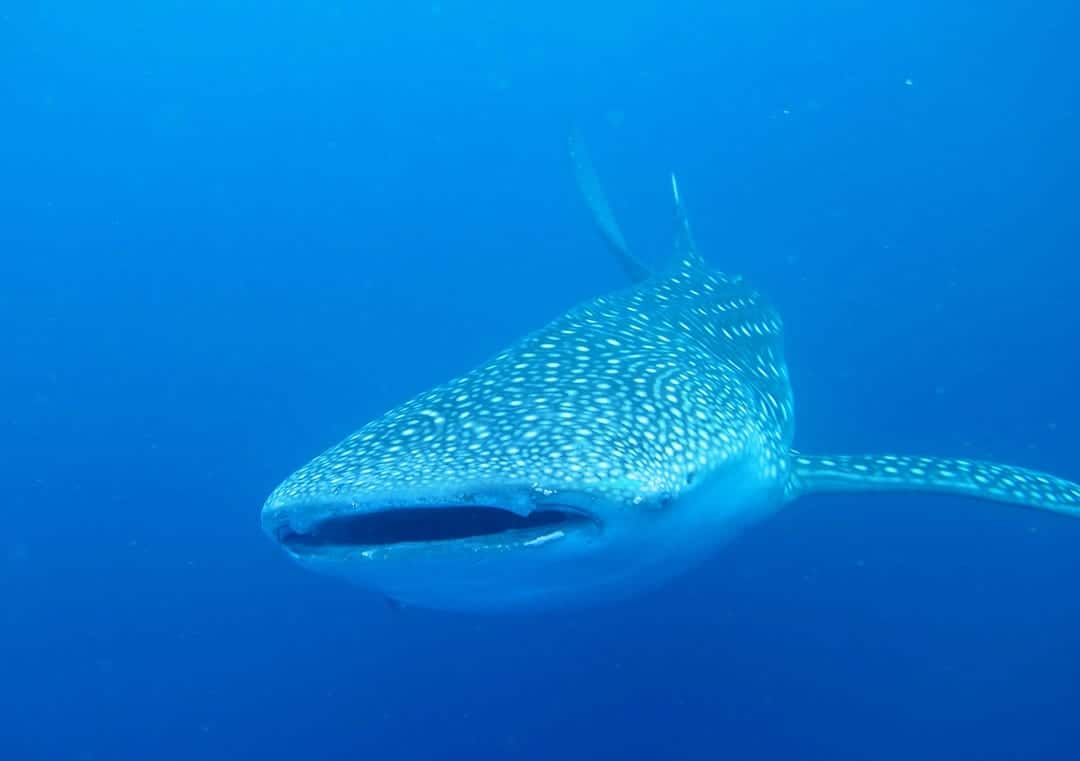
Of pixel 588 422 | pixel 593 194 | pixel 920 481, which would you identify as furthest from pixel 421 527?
pixel 593 194

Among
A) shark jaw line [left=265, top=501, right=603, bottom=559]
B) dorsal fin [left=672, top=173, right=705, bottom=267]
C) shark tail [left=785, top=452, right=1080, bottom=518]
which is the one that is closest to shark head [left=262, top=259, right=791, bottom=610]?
shark jaw line [left=265, top=501, right=603, bottom=559]

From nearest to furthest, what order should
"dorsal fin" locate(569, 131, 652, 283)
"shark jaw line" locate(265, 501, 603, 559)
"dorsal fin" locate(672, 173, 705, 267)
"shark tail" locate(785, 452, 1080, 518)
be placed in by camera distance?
"shark jaw line" locate(265, 501, 603, 559) < "shark tail" locate(785, 452, 1080, 518) < "dorsal fin" locate(672, 173, 705, 267) < "dorsal fin" locate(569, 131, 652, 283)

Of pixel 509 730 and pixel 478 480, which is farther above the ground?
pixel 478 480

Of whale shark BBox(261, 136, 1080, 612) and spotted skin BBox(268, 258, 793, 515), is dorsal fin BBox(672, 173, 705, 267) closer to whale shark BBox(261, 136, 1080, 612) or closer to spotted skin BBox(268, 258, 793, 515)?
spotted skin BBox(268, 258, 793, 515)

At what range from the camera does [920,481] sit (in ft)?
17.0

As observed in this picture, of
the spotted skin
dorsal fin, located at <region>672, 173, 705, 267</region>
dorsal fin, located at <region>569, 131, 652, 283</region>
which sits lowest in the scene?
the spotted skin

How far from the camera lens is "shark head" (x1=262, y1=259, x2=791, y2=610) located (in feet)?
9.02

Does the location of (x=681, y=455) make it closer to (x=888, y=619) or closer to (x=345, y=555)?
(x=345, y=555)

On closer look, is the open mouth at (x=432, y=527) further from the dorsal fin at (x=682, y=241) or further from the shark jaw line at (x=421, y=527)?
the dorsal fin at (x=682, y=241)

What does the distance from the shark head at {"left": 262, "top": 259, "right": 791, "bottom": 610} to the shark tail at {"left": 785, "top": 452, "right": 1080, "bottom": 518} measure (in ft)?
1.79

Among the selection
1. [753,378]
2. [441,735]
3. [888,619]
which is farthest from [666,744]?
[753,378]

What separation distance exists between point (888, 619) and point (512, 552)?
8914mm

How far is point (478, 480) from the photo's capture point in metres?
2.67

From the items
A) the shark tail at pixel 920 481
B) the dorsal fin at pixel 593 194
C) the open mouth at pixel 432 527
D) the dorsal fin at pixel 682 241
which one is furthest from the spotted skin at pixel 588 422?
the dorsal fin at pixel 593 194
